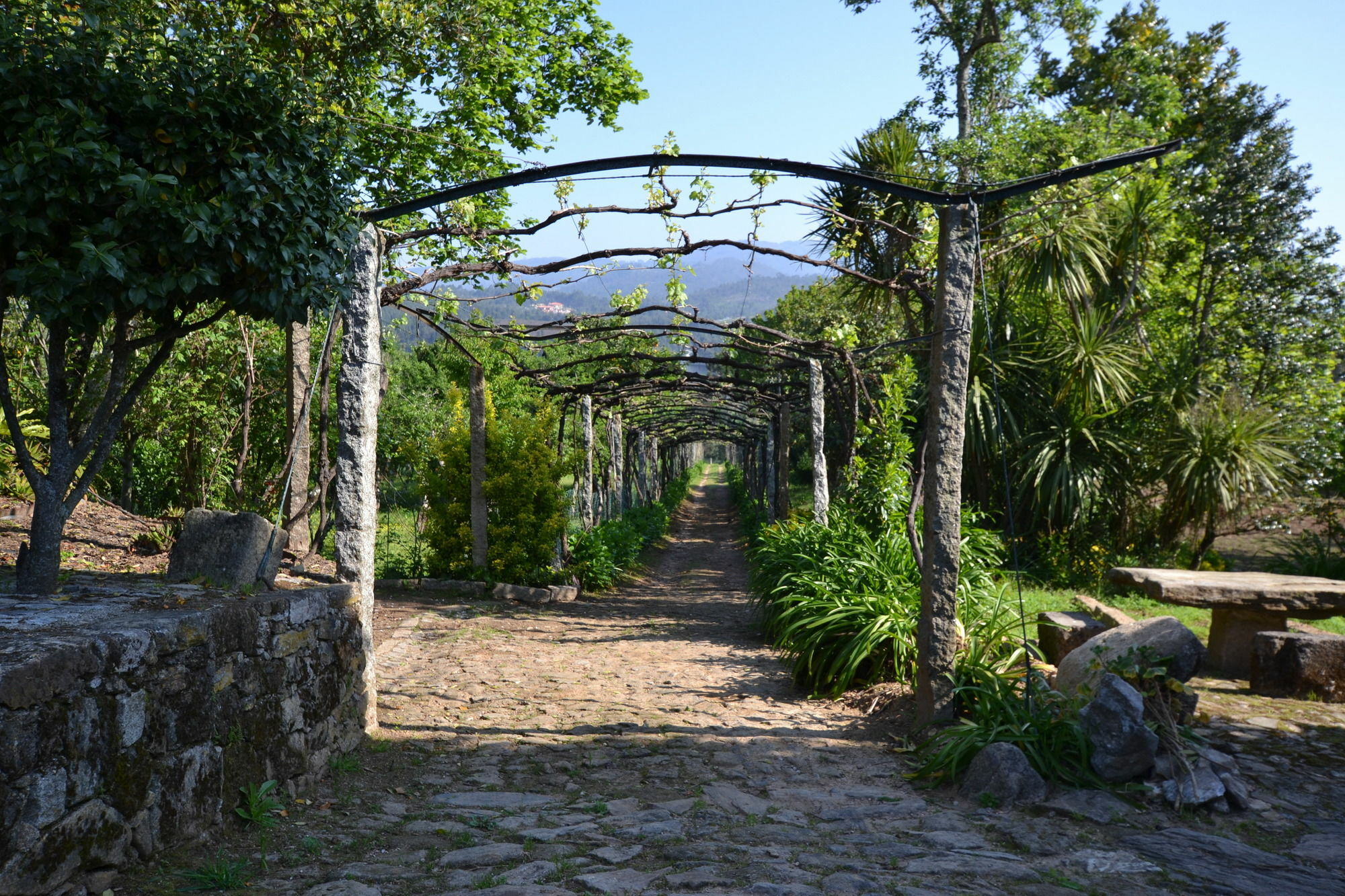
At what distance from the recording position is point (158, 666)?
3.00m

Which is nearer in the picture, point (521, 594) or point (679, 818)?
point (679, 818)

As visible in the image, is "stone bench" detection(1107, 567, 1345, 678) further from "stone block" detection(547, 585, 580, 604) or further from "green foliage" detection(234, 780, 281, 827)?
"stone block" detection(547, 585, 580, 604)

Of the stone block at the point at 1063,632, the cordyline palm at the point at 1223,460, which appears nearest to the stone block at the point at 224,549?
the stone block at the point at 1063,632

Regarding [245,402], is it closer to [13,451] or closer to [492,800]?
[13,451]

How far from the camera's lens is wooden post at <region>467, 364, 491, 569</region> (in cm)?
1070

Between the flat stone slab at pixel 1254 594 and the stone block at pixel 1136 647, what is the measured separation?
1.11 meters

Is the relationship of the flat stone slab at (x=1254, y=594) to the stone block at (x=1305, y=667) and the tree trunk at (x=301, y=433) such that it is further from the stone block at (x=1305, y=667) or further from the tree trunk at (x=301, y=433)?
the tree trunk at (x=301, y=433)

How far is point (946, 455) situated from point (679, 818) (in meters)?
2.63

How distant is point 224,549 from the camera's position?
14.6 ft

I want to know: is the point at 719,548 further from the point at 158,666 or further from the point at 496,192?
the point at 158,666

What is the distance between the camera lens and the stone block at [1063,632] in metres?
→ 6.23

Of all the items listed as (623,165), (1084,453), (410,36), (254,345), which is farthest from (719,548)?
(623,165)

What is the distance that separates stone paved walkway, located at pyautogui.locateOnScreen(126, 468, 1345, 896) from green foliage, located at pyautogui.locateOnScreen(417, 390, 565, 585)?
12.5 feet

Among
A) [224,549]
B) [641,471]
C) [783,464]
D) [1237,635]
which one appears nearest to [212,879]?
[224,549]
